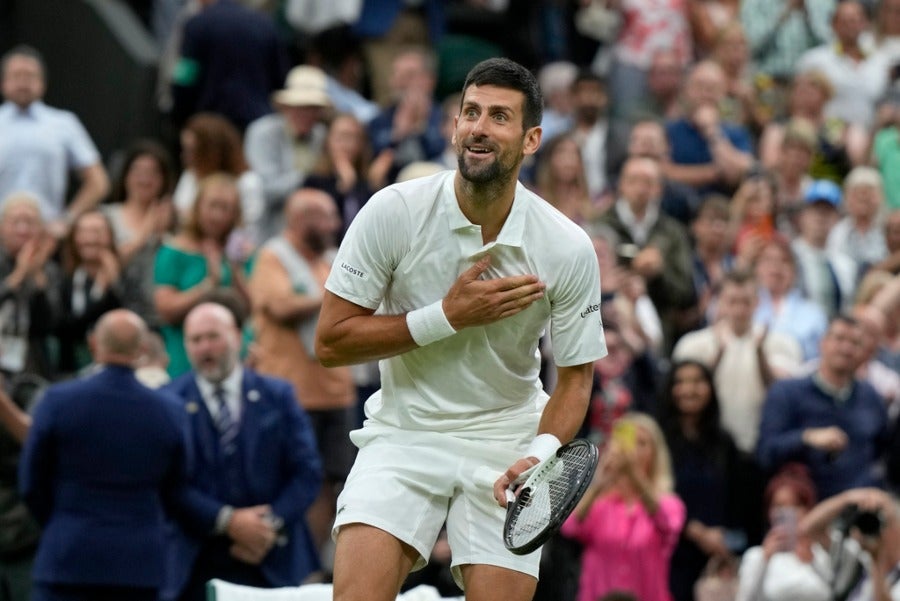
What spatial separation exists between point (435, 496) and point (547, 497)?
58cm

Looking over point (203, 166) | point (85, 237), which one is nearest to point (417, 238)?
point (85, 237)

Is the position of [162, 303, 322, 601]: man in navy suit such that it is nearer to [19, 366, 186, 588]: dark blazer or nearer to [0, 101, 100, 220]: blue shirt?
[19, 366, 186, 588]: dark blazer

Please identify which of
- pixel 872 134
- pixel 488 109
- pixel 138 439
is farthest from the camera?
pixel 872 134

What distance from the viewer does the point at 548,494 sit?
6504 millimetres

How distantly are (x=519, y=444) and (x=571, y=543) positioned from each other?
4.04 meters

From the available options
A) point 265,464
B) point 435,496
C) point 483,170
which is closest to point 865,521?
point 265,464

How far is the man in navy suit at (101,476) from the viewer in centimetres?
926

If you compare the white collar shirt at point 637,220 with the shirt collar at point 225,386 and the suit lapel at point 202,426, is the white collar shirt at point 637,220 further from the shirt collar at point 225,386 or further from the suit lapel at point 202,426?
the suit lapel at point 202,426

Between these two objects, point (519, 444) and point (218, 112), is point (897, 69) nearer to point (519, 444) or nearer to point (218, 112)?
point (218, 112)

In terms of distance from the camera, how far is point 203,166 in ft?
42.5

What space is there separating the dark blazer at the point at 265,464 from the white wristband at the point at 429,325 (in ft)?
11.0

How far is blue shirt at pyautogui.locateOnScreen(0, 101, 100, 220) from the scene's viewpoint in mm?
13078

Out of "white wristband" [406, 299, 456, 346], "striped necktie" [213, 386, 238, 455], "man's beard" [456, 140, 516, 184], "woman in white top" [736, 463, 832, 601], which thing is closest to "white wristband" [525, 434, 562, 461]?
"white wristband" [406, 299, 456, 346]

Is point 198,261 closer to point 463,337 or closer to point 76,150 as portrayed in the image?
point 76,150
